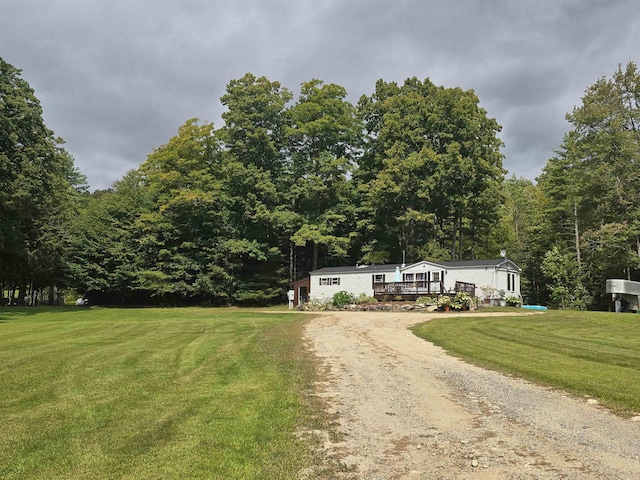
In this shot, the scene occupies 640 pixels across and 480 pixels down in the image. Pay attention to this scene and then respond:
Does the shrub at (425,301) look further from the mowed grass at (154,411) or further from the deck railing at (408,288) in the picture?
the mowed grass at (154,411)

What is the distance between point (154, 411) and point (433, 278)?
27.5 meters

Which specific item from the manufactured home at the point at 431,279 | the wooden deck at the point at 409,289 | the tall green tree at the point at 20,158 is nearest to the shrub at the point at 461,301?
the manufactured home at the point at 431,279

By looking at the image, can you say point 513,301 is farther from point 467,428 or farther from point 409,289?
point 467,428

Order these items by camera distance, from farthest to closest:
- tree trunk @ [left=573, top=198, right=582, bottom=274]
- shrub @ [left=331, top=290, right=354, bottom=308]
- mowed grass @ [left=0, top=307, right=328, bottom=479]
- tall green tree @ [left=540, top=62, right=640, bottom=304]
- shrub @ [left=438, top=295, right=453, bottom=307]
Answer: tree trunk @ [left=573, top=198, right=582, bottom=274] → tall green tree @ [left=540, top=62, right=640, bottom=304] → shrub @ [left=331, top=290, right=354, bottom=308] → shrub @ [left=438, top=295, right=453, bottom=307] → mowed grass @ [left=0, top=307, right=328, bottom=479]

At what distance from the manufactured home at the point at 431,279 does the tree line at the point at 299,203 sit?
5.18 meters

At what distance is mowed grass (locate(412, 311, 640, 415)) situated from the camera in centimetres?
751

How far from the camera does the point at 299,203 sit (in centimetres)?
4322

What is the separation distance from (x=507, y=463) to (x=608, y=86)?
3975cm

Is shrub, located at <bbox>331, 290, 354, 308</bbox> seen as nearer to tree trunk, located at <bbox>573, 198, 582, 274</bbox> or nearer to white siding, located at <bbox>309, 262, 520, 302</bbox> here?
white siding, located at <bbox>309, 262, 520, 302</bbox>

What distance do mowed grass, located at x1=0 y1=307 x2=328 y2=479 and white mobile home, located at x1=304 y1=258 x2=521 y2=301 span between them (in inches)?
811

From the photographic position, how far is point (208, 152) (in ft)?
143

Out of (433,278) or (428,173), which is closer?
(433,278)

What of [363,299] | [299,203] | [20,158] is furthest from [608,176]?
[20,158]

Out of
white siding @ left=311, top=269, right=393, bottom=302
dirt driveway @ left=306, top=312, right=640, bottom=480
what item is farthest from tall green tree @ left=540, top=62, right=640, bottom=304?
dirt driveway @ left=306, top=312, right=640, bottom=480
